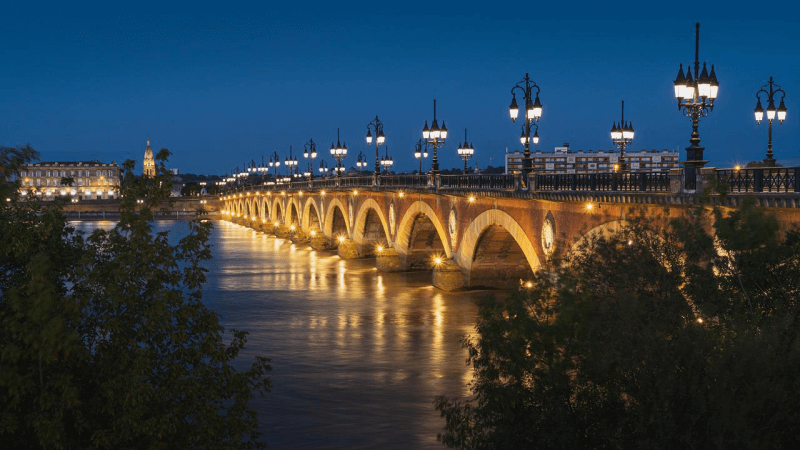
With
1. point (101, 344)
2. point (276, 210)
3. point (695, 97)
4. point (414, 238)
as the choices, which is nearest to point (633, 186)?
point (695, 97)

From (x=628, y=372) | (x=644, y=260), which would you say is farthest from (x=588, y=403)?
(x=644, y=260)

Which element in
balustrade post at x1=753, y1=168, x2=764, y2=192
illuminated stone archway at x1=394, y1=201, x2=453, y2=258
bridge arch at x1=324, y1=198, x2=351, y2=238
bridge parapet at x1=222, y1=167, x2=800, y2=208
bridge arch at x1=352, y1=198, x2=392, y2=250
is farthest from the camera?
bridge arch at x1=324, y1=198, x2=351, y2=238

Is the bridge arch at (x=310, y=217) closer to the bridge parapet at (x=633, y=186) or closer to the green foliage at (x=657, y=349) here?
the bridge parapet at (x=633, y=186)

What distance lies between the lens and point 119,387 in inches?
414

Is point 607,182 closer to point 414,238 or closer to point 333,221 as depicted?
point 414,238

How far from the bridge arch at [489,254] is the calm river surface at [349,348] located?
3.98 feet

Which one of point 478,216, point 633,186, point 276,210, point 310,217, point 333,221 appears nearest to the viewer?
point 633,186

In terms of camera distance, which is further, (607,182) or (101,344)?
(607,182)

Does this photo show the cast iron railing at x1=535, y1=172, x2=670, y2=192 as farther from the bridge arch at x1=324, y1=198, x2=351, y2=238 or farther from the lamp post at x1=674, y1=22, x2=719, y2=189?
the bridge arch at x1=324, y1=198, x2=351, y2=238

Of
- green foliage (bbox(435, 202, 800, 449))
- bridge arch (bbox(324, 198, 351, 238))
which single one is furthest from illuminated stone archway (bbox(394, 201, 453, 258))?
green foliage (bbox(435, 202, 800, 449))

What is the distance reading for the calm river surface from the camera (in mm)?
18797

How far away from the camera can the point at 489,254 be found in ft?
117

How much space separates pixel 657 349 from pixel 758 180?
660 cm

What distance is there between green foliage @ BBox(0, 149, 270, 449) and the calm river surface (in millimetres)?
3319
